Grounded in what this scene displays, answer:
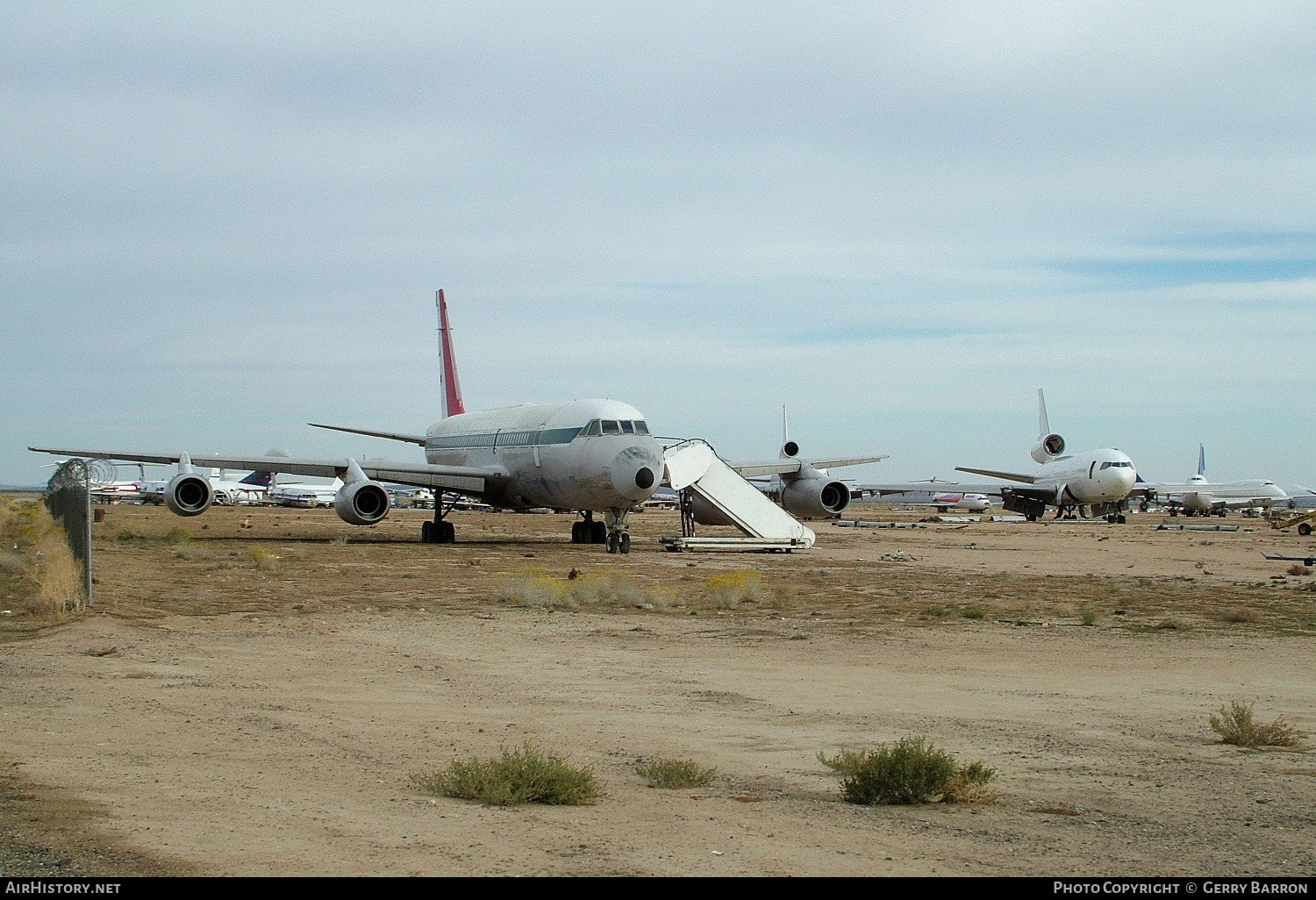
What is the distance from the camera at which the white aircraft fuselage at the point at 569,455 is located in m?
28.7

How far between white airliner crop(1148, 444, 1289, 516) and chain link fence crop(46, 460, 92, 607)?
230ft

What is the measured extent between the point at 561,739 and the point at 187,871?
3.18 meters

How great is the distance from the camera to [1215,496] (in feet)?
303

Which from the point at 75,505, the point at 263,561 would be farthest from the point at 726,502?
the point at 75,505

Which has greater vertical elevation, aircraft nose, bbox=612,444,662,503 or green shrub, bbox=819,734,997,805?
aircraft nose, bbox=612,444,662,503

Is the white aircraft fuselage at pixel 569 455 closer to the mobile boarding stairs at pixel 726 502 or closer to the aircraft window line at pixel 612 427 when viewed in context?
the aircraft window line at pixel 612 427

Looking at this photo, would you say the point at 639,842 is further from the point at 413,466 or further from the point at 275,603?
the point at 413,466

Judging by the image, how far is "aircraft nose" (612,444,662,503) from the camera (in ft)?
92.6

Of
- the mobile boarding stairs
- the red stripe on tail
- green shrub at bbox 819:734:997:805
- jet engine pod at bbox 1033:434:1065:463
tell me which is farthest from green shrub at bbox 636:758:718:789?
jet engine pod at bbox 1033:434:1065:463

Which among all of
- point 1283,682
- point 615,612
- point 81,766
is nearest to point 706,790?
point 81,766

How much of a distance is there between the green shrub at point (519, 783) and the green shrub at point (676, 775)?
0.35 m

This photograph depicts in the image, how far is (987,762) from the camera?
7.25 meters

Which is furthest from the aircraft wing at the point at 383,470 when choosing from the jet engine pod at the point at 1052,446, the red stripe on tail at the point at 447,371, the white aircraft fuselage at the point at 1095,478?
the jet engine pod at the point at 1052,446

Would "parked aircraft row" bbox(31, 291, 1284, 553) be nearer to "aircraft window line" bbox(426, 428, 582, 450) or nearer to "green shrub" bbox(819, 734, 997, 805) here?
"aircraft window line" bbox(426, 428, 582, 450)
